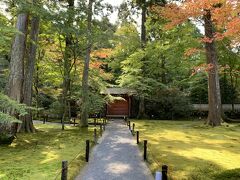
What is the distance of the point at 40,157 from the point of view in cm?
1240

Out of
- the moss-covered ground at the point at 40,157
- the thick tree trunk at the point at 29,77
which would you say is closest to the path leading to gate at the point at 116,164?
the moss-covered ground at the point at 40,157

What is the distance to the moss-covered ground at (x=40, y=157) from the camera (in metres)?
9.59

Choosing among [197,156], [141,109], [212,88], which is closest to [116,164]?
[197,156]

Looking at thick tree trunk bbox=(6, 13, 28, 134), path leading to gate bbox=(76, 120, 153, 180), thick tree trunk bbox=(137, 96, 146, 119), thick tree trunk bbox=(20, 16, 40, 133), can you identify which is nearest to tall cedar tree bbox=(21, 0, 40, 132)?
thick tree trunk bbox=(20, 16, 40, 133)

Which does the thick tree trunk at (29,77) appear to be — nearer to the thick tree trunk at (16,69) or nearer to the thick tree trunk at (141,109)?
the thick tree trunk at (16,69)

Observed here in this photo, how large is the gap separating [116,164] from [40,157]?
10.5 feet

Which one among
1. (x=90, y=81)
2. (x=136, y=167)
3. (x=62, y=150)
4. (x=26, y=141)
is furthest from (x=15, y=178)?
(x=90, y=81)

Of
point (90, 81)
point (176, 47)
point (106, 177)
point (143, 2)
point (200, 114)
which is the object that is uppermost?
point (143, 2)

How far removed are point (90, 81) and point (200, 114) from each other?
52.8 feet

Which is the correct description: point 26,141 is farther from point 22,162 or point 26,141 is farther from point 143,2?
point 143,2

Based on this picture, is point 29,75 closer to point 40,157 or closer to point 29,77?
point 29,77

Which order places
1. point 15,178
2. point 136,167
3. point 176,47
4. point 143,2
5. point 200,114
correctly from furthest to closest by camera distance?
point 200,114
point 176,47
point 143,2
point 136,167
point 15,178

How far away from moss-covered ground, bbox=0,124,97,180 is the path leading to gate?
46 cm

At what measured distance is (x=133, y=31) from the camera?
3781 centimetres
